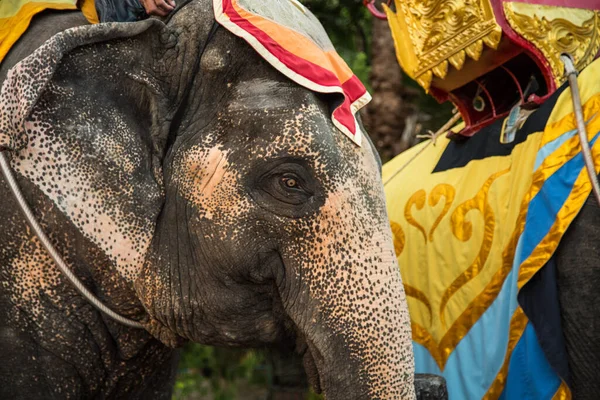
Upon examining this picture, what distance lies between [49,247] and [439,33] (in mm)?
1728

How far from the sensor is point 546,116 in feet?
9.85

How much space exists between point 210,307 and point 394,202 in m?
1.91

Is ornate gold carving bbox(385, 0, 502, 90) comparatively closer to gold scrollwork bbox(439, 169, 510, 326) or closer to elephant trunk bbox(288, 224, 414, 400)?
gold scrollwork bbox(439, 169, 510, 326)

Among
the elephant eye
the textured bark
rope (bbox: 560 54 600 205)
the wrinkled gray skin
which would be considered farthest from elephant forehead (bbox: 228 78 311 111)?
the textured bark

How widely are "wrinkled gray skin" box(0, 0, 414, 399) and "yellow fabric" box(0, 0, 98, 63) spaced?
0.03 meters

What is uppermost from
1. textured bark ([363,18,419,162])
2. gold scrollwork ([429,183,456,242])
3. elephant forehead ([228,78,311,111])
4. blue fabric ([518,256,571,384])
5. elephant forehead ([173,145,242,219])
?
elephant forehead ([228,78,311,111])

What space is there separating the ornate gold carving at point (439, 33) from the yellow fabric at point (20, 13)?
55.6 inches

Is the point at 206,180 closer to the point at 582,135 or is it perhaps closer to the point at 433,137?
the point at 582,135

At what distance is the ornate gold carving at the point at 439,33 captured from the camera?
3158mm

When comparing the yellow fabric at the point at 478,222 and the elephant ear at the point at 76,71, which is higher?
the elephant ear at the point at 76,71

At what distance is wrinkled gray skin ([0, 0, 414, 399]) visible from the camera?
1.82 meters

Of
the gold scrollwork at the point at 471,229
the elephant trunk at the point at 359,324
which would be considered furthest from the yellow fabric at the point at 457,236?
the elephant trunk at the point at 359,324

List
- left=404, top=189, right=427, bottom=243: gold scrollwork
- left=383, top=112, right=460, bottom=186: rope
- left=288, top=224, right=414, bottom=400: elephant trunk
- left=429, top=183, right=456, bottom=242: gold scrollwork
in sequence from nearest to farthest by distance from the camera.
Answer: left=288, top=224, right=414, bottom=400: elephant trunk < left=429, top=183, right=456, bottom=242: gold scrollwork < left=404, top=189, right=427, bottom=243: gold scrollwork < left=383, top=112, right=460, bottom=186: rope

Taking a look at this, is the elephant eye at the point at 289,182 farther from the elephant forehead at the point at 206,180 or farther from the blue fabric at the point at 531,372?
the blue fabric at the point at 531,372
